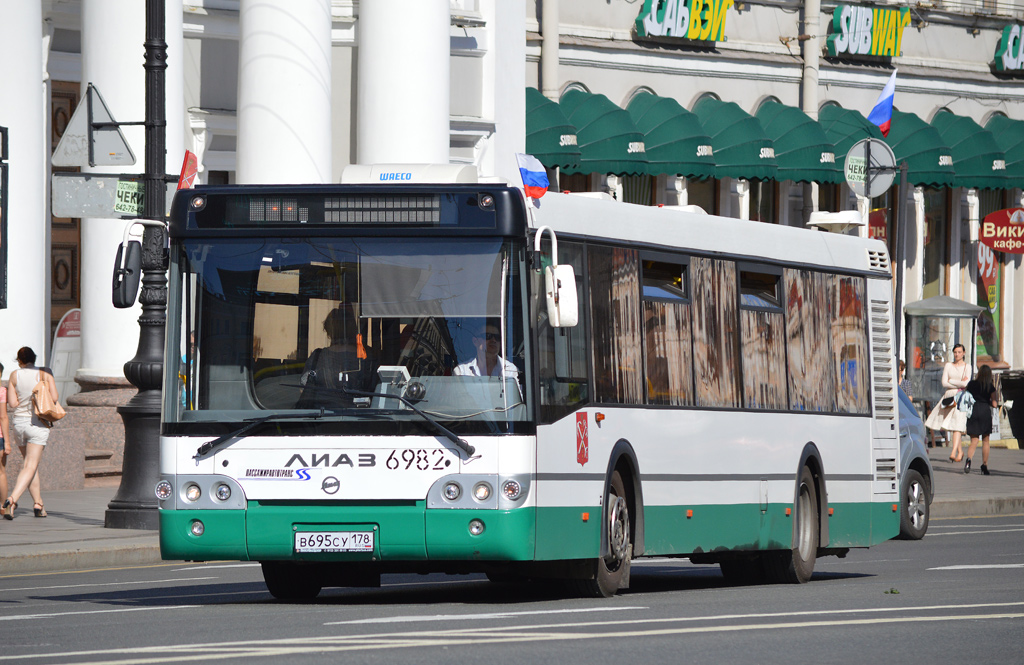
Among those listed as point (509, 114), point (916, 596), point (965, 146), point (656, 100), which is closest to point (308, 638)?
point (916, 596)

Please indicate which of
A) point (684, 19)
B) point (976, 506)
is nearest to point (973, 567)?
point (976, 506)

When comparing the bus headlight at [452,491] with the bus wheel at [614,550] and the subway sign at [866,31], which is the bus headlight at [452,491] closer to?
the bus wheel at [614,550]

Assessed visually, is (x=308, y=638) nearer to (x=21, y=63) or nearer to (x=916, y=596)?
(x=916, y=596)

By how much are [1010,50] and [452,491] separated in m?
30.8

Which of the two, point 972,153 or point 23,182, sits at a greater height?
point 972,153

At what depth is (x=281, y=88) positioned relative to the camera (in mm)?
25703

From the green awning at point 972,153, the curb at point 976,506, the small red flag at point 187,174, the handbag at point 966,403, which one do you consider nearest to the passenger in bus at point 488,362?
the small red flag at point 187,174

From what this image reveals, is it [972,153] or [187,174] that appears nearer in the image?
[187,174]

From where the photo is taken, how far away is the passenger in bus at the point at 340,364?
37.2 ft

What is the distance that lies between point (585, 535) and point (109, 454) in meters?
13.4

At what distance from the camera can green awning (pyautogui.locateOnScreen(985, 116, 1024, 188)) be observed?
37.9 meters

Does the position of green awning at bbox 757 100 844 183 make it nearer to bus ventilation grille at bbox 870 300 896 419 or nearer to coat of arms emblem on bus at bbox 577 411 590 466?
bus ventilation grille at bbox 870 300 896 419

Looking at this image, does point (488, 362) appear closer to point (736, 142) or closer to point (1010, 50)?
point (736, 142)

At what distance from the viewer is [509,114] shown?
29.8 meters
